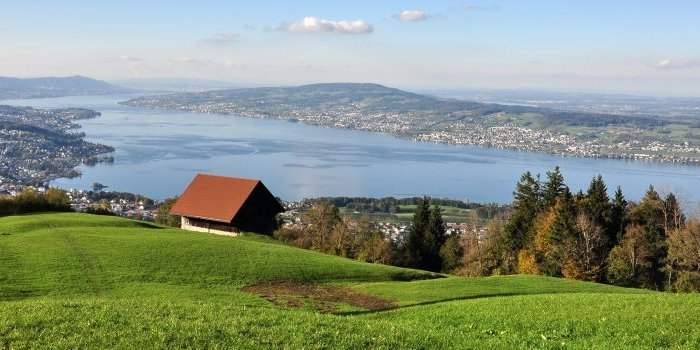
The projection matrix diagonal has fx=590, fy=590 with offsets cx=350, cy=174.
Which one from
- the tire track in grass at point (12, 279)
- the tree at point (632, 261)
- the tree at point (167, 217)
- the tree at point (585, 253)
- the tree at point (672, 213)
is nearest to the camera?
the tire track in grass at point (12, 279)

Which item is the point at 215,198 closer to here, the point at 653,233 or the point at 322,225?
the point at 322,225

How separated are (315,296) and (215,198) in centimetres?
3129

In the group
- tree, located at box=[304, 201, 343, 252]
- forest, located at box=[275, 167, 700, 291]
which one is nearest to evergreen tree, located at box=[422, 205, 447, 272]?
forest, located at box=[275, 167, 700, 291]

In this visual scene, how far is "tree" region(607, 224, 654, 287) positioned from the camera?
4528 centimetres

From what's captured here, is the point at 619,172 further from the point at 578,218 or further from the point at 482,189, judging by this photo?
the point at 578,218

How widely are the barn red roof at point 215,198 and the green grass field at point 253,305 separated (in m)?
15.9

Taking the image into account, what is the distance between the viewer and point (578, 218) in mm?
47781

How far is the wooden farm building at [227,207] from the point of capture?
50.8m

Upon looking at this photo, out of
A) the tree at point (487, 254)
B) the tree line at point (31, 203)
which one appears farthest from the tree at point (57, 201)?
the tree at point (487, 254)

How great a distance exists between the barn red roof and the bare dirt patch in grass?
25.7 meters

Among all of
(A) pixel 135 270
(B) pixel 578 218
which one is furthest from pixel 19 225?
(B) pixel 578 218

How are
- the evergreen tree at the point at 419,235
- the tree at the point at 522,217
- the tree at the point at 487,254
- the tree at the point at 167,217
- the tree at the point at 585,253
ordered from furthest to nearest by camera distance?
the tree at the point at 167,217 < the evergreen tree at the point at 419,235 < the tree at the point at 522,217 < the tree at the point at 487,254 < the tree at the point at 585,253

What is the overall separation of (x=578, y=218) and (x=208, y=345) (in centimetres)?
4248

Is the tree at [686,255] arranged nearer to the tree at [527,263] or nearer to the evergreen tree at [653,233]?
the evergreen tree at [653,233]
